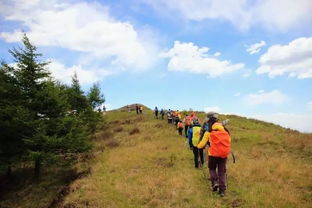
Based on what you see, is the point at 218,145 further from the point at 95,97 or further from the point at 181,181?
the point at 95,97

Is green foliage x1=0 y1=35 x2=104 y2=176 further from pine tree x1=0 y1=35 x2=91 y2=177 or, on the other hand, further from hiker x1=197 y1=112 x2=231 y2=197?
hiker x1=197 y1=112 x2=231 y2=197

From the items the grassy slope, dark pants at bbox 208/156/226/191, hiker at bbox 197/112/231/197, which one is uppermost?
hiker at bbox 197/112/231/197

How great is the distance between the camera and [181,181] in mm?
14156

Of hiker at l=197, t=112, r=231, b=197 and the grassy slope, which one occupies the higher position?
hiker at l=197, t=112, r=231, b=197

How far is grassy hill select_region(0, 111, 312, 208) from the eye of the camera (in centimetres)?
1148

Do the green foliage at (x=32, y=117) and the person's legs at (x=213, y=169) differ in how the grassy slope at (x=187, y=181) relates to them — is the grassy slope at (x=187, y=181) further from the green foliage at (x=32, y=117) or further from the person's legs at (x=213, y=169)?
the green foliage at (x=32, y=117)

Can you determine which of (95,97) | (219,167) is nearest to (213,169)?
(219,167)

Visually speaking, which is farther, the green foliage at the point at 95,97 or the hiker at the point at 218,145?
the green foliage at the point at 95,97

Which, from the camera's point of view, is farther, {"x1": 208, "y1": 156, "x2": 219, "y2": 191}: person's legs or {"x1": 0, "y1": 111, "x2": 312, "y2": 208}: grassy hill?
{"x1": 0, "y1": 111, "x2": 312, "y2": 208}: grassy hill

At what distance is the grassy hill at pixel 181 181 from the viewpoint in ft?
37.7

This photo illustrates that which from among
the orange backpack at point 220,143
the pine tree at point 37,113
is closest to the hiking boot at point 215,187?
the orange backpack at point 220,143

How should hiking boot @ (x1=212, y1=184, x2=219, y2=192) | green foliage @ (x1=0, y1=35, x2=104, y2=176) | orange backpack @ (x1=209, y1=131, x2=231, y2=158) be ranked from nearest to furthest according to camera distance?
orange backpack @ (x1=209, y1=131, x2=231, y2=158) < hiking boot @ (x1=212, y1=184, x2=219, y2=192) < green foliage @ (x1=0, y1=35, x2=104, y2=176)

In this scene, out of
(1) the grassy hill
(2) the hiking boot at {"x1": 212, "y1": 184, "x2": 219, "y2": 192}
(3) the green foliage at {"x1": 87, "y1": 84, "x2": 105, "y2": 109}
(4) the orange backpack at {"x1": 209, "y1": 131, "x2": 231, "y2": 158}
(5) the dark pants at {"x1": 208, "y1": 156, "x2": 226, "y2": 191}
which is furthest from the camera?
(3) the green foliage at {"x1": 87, "y1": 84, "x2": 105, "y2": 109}

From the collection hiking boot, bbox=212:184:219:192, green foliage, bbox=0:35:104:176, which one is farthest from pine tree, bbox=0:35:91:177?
hiking boot, bbox=212:184:219:192
